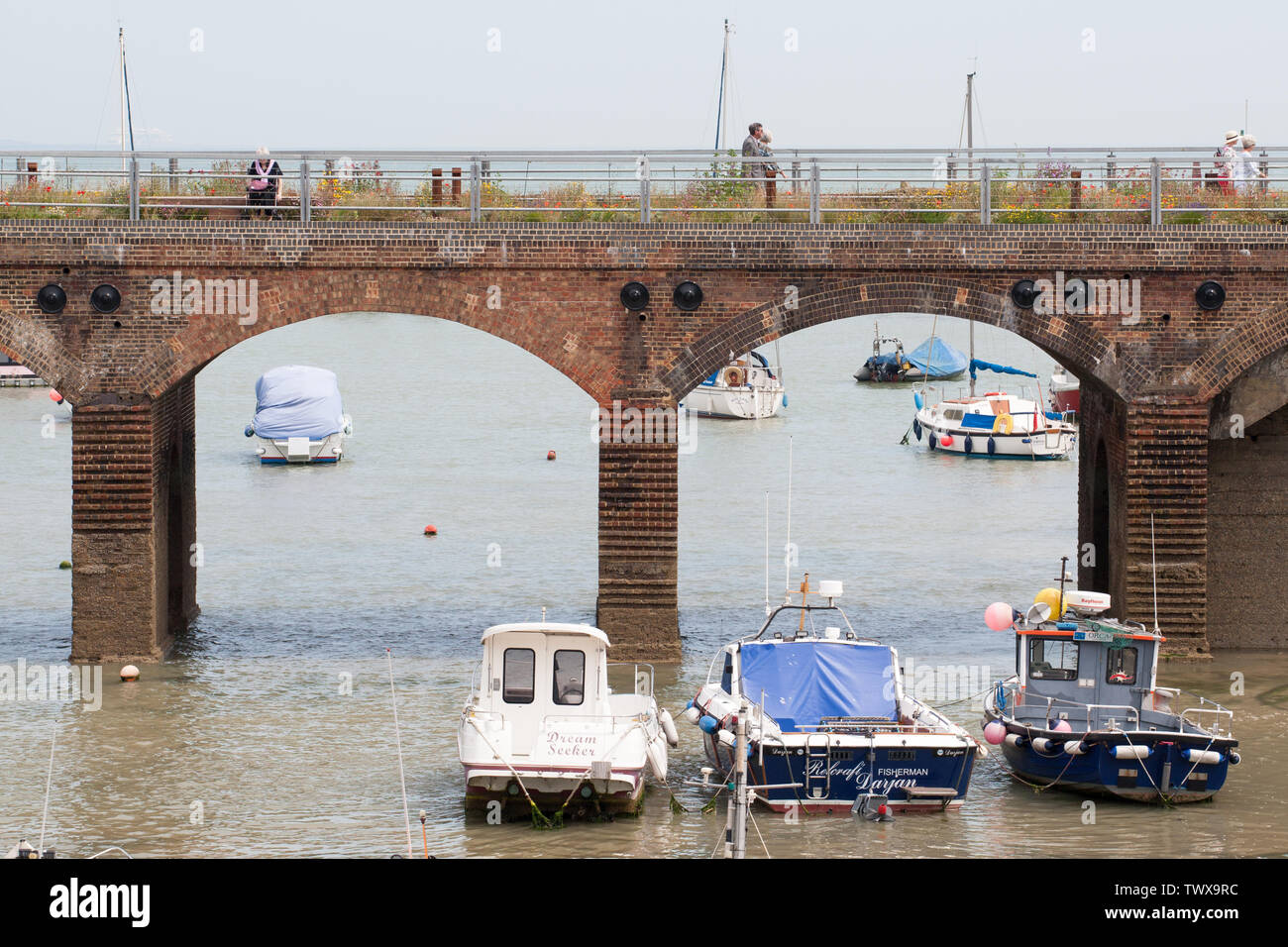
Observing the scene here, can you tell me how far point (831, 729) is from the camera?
2100cm

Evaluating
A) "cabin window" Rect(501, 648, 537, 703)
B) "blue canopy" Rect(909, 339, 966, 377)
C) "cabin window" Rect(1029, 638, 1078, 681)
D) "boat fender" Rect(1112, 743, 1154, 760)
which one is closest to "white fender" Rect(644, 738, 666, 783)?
"cabin window" Rect(501, 648, 537, 703)

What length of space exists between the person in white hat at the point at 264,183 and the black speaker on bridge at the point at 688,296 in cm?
607

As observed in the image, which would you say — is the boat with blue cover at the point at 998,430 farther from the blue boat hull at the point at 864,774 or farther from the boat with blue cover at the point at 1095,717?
the blue boat hull at the point at 864,774

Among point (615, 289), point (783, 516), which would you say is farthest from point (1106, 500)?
point (783, 516)

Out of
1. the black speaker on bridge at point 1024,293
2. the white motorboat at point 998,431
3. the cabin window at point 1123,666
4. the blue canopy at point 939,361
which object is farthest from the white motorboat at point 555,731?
the blue canopy at point 939,361

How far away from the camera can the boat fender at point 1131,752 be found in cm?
2066

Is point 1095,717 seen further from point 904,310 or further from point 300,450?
point 300,450

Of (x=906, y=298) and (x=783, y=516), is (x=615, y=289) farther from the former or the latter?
(x=783, y=516)

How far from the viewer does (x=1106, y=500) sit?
2997 cm

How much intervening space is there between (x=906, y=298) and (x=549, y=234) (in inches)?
209

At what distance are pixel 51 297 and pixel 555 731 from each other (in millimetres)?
11210

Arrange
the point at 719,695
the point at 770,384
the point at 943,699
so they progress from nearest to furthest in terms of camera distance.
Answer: the point at 719,695 < the point at 943,699 < the point at 770,384

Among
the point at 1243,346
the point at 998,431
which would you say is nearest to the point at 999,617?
the point at 1243,346

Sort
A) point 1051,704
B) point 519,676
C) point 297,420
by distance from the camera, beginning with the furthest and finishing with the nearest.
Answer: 1. point 297,420
2. point 1051,704
3. point 519,676
